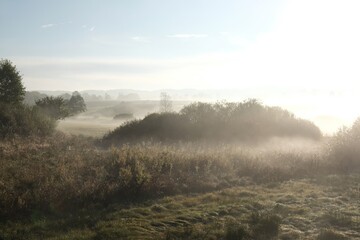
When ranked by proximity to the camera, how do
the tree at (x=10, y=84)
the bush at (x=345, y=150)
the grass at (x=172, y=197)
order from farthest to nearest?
1. the tree at (x=10, y=84)
2. the bush at (x=345, y=150)
3. the grass at (x=172, y=197)

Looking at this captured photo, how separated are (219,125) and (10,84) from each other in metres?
27.5

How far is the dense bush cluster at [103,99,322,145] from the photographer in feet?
116

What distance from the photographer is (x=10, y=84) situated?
45.7 meters

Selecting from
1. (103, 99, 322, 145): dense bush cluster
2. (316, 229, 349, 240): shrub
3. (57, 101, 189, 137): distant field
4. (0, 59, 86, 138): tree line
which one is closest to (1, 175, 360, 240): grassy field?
(316, 229, 349, 240): shrub

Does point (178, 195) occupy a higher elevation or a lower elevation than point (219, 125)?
lower

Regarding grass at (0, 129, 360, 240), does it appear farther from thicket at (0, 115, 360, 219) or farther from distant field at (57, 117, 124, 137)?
distant field at (57, 117, 124, 137)

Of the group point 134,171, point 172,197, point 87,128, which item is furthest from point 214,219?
point 87,128

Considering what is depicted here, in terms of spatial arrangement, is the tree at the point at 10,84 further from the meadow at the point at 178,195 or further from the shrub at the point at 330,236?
the shrub at the point at 330,236

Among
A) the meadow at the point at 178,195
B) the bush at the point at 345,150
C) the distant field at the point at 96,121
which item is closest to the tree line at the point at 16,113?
the distant field at the point at 96,121

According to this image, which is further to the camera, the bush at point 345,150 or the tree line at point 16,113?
the tree line at point 16,113

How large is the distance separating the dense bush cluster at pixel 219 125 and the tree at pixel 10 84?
1632cm

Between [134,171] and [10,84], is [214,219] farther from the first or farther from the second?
[10,84]

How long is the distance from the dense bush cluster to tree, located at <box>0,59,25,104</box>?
16.3m

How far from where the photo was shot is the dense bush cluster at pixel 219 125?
116 ft
